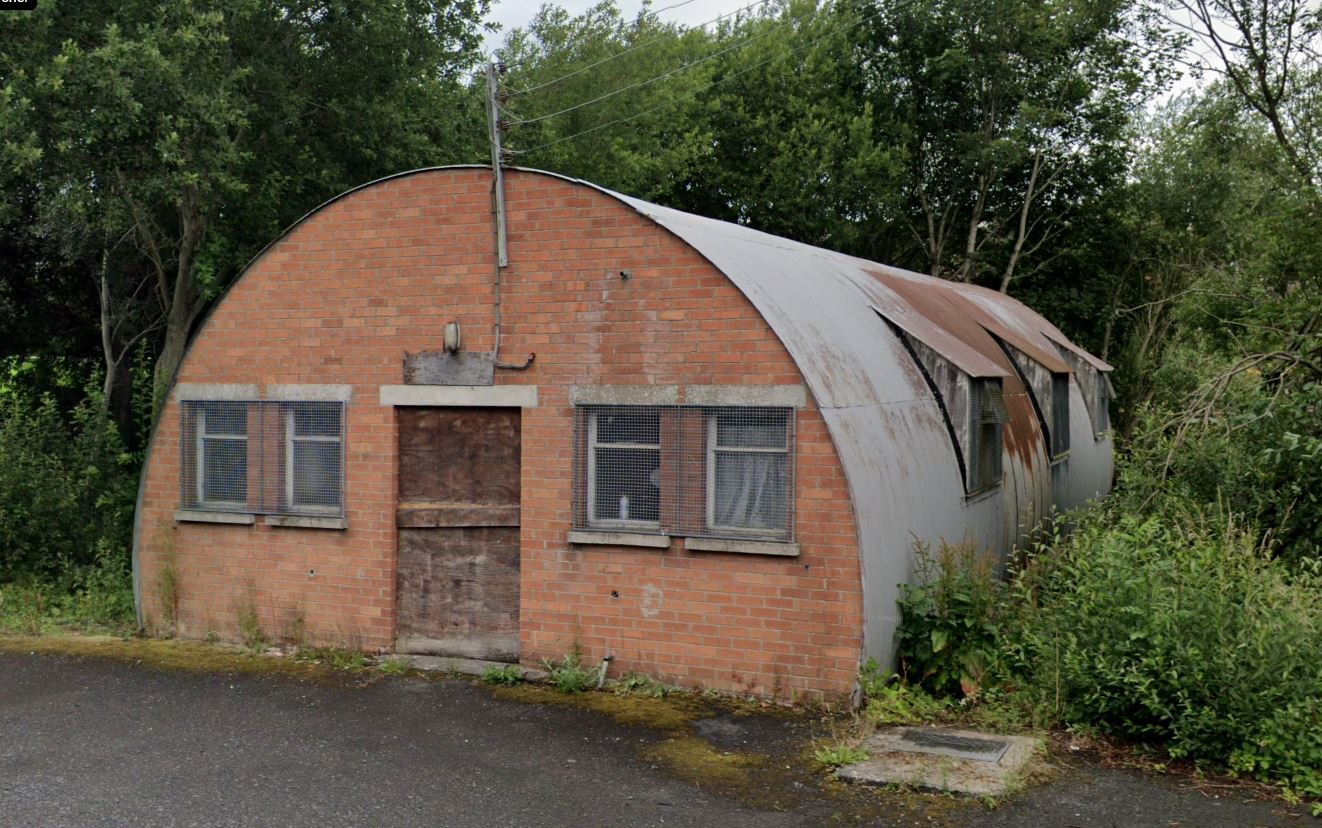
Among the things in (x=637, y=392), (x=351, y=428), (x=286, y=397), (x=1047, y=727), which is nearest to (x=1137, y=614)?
(x=1047, y=727)

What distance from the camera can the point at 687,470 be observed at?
30.0 ft

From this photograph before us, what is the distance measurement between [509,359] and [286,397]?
227cm

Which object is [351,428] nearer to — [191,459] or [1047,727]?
[191,459]

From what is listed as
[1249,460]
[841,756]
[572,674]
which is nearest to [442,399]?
[572,674]

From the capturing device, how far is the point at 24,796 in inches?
272

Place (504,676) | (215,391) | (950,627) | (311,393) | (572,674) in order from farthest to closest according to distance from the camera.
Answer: (215,391) < (311,393) < (504,676) < (572,674) < (950,627)

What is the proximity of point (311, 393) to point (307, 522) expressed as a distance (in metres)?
1.14

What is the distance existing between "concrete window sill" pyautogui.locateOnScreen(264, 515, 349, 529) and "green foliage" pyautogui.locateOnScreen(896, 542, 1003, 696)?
481cm

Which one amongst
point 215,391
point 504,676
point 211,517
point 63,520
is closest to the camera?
point 504,676

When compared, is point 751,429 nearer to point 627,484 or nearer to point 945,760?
point 627,484

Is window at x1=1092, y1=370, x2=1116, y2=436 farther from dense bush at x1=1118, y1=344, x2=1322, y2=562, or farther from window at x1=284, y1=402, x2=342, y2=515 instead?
window at x1=284, y1=402, x2=342, y2=515

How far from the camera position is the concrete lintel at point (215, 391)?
1078cm

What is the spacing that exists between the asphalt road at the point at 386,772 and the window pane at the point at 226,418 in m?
2.40

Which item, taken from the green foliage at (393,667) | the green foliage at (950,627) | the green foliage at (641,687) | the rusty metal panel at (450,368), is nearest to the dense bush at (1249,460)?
the green foliage at (950,627)
